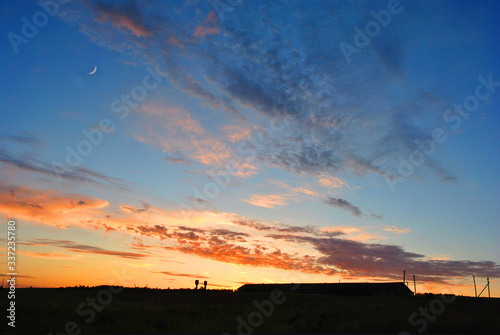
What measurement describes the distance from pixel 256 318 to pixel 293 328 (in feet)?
13.3

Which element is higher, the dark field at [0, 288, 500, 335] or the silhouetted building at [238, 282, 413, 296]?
the silhouetted building at [238, 282, 413, 296]

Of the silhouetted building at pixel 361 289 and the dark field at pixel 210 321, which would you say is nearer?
the dark field at pixel 210 321

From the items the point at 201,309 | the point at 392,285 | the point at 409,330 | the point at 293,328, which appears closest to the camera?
the point at 409,330

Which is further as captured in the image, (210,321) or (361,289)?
(361,289)

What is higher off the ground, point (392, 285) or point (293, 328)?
point (392, 285)

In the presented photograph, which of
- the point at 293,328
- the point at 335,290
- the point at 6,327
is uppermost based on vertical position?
the point at 335,290

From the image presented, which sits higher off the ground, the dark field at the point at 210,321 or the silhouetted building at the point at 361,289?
the silhouetted building at the point at 361,289

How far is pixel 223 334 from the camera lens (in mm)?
14258

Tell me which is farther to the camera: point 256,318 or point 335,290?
point 335,290

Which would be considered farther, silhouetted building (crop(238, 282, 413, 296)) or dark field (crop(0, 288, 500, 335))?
silhouetted building (crop(238, 282, 413, 296))

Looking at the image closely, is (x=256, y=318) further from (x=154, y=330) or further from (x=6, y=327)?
(x=6, y=327)

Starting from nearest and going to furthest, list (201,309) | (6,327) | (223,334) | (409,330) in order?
(223,334) < (409,330) < (6,327) < (201,309)

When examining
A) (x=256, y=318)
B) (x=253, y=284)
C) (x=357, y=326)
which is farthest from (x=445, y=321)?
(x=253, y=284)

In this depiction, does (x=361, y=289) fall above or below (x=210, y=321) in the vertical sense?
above
